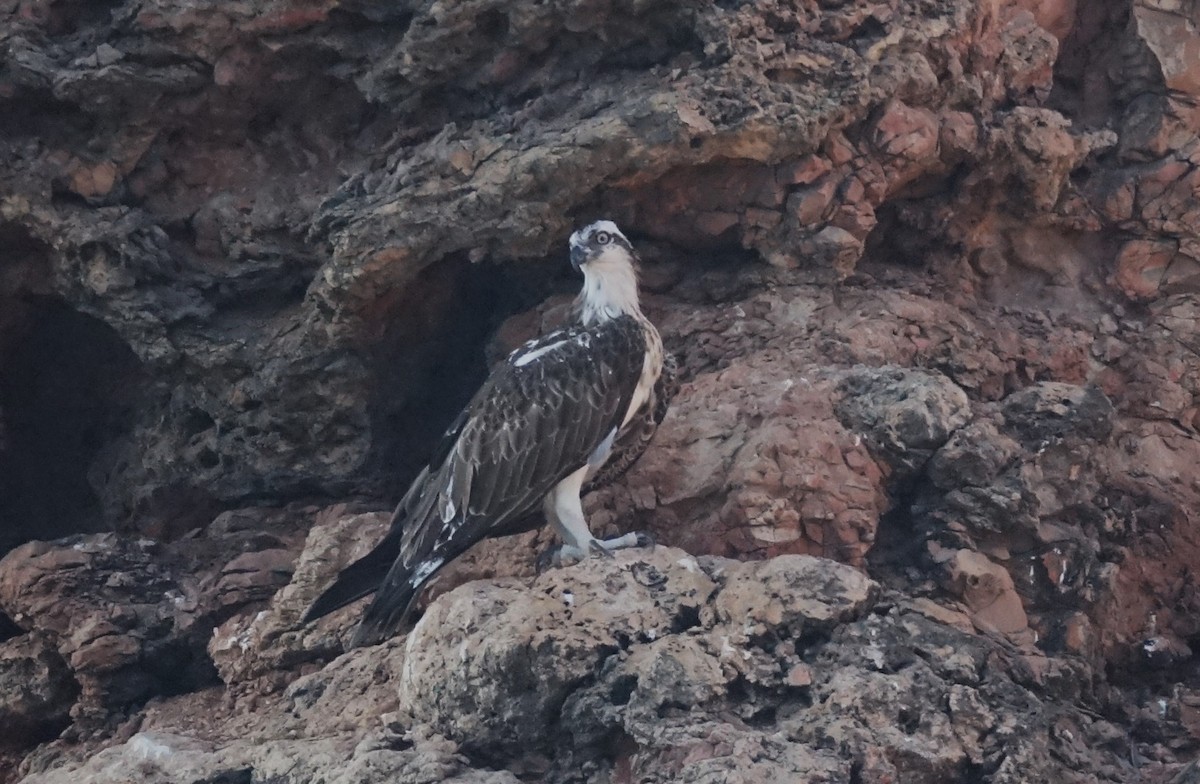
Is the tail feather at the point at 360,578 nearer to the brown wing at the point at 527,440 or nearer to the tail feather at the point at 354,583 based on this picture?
the tail feather at the point at 354,583

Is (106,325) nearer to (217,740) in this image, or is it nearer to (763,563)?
(217,740)

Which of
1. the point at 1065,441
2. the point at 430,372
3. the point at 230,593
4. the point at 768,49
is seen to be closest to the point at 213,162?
the point at 430,372

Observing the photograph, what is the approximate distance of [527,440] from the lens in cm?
583

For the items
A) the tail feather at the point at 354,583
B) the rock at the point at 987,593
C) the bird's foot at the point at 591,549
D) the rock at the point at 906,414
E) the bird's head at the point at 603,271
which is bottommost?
the rock at the point at 987,593

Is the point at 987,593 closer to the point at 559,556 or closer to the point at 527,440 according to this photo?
the point at 559,556

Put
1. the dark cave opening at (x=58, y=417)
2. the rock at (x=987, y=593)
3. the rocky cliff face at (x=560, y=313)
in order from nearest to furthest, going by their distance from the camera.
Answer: the rock at (x=987, y=593) → the rocky cliff face at (x=560, y=313) → the dark cave opening at (x=58, y=417)

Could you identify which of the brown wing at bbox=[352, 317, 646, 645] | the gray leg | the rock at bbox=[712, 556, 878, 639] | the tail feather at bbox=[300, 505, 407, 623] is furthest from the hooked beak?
the rock at bbox=[712, 556, 878, 639]

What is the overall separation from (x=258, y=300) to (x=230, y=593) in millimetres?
1647

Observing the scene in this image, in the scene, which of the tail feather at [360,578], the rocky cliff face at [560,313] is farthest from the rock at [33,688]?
the tail feather at [360,578]

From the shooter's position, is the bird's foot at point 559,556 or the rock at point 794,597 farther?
the bird's foot at point 559,556

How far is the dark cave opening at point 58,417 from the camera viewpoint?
7.90m

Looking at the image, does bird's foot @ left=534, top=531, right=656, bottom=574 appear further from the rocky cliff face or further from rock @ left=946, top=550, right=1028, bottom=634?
rock @ left=946, top=550, right=1028, bottom=634

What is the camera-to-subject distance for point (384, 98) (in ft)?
22.9

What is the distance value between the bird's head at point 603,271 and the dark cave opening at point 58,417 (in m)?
3.08
